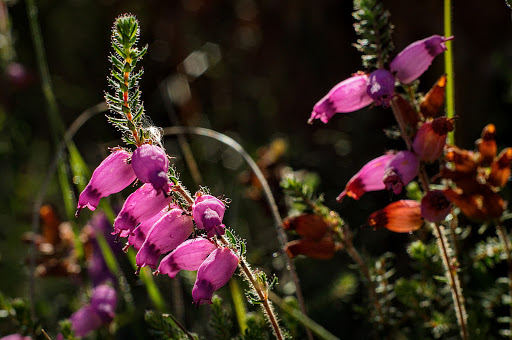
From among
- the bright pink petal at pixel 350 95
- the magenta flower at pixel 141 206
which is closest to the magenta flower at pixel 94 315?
the magenta flower at pixel 141 206

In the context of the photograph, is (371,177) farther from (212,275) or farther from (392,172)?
(212,275)

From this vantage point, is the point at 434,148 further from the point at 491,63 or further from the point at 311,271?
the point at 491,63

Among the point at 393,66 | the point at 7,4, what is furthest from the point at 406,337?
the point at 7,4

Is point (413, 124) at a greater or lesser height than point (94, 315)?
greater

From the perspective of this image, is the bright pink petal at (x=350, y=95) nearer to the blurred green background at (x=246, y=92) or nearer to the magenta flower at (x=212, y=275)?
the magenta flower at (x=212, y=275)

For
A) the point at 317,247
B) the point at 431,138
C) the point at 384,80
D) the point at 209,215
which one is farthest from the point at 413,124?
the point at 209,215
